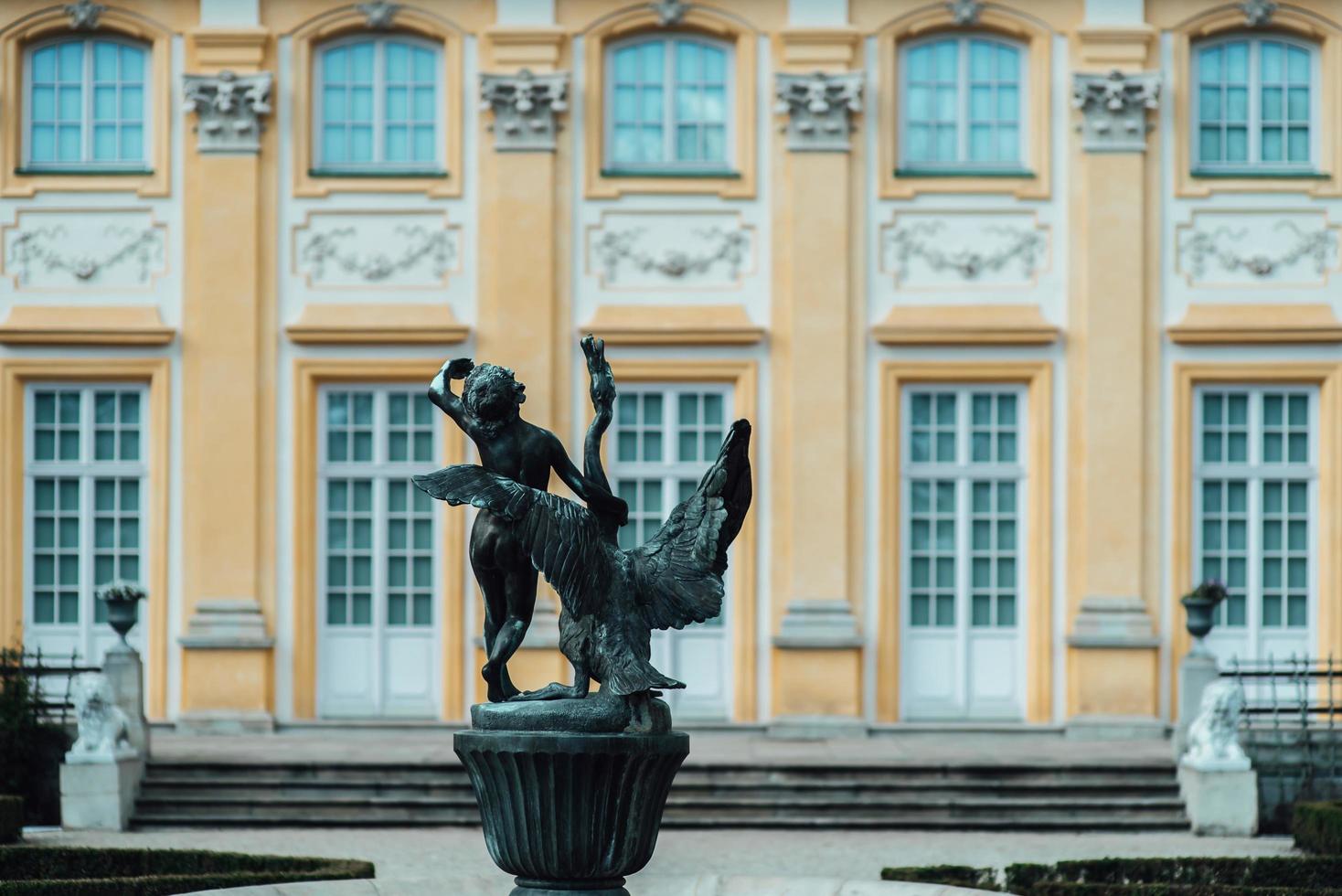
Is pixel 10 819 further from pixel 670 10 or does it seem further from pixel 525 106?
pixel 670 10

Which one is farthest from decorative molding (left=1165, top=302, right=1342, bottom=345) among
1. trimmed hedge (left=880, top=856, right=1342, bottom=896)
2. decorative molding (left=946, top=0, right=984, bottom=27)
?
trimmed hedge (left=880, top=856, right=1342, bottom=896)

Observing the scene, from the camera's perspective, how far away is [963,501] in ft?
70.4

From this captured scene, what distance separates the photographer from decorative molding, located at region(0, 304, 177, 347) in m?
21.3

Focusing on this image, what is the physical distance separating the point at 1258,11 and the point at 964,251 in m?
3.51

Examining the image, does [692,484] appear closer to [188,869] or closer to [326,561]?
[326,561]

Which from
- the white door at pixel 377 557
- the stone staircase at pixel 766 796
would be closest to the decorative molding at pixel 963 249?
the white door at pixel 377 557

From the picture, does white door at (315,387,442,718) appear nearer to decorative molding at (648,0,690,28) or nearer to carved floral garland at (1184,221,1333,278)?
decorative molding at (648,0,690,28)

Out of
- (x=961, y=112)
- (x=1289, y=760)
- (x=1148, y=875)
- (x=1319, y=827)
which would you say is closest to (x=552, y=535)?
(x=1148, y=875)

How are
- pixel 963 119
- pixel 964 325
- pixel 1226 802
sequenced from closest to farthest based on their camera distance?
pixel 1226 802
pixel 964 325
pixel 963 119

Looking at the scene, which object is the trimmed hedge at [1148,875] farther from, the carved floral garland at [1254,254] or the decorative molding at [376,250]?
the decorative molding at [376,250]

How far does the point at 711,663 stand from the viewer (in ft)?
70.6

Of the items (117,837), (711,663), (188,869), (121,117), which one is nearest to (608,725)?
(188,869)

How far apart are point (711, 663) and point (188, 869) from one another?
8528 mm

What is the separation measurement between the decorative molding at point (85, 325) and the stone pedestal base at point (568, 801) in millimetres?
11891
